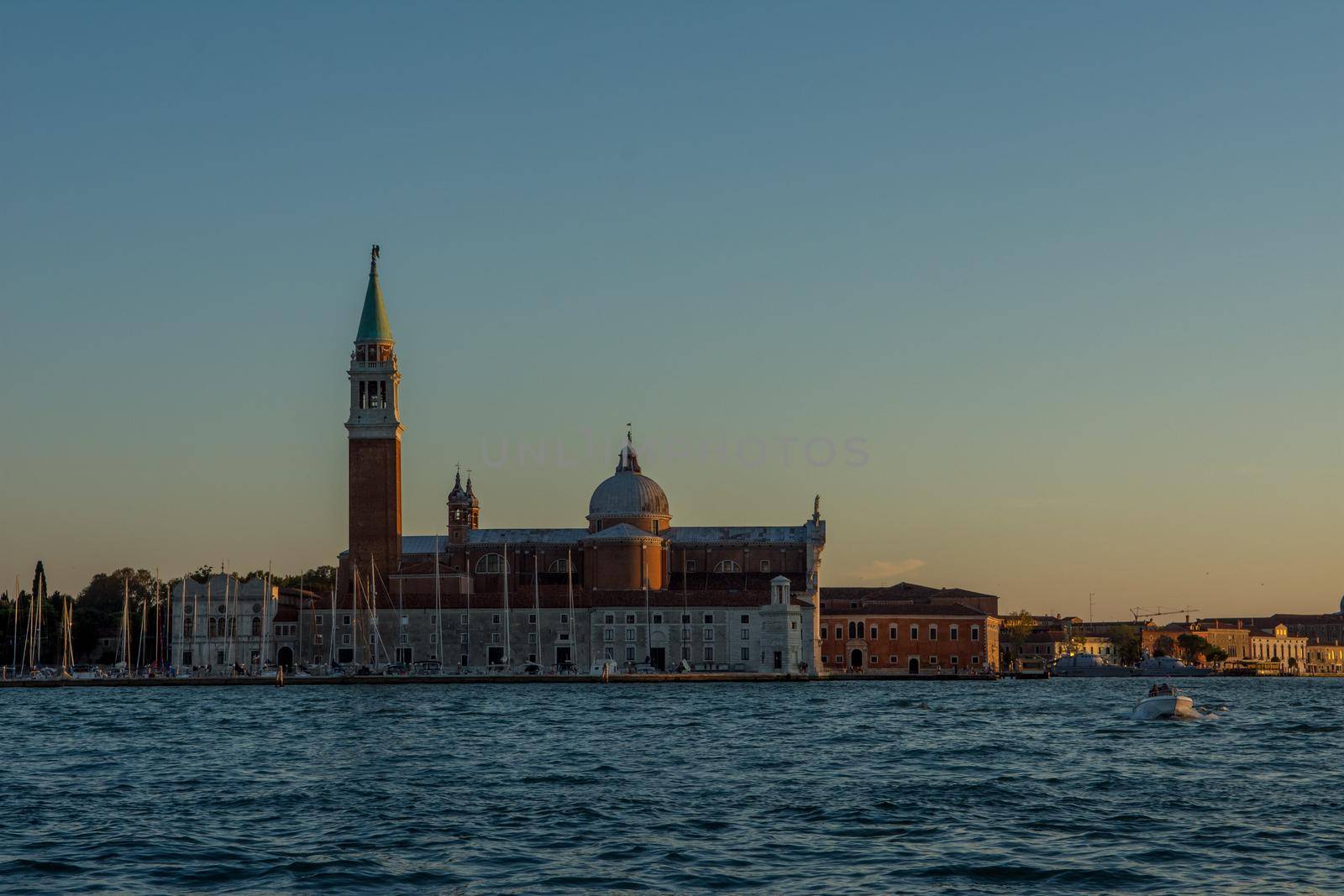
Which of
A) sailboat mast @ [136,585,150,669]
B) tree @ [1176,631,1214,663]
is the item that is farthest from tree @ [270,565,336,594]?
tree @ [1176,631,1214,663]

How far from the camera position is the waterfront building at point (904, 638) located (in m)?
95.0

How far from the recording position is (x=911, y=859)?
18.2 m

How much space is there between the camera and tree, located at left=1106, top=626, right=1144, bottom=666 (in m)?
129

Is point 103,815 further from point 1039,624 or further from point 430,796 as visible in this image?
point 1039,624

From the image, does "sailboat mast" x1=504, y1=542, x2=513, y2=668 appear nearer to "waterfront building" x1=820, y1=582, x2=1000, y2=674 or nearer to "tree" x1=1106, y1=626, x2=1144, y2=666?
"waterfront building" x1=820, y1=582, x2=1000, y2=674

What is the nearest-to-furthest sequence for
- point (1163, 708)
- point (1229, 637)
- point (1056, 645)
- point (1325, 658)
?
point (1163, 708) → point (1056, 645) → point (1229, 637) → point (1325, 658)

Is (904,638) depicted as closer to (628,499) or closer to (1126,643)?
(628,499)

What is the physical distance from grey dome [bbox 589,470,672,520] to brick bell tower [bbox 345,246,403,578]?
11.0 metres

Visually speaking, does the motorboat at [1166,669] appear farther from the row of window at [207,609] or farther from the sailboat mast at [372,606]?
the row of window at [207,609]

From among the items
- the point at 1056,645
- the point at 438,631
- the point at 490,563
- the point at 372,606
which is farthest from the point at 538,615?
the point at 1056,645

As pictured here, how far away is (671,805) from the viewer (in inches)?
898

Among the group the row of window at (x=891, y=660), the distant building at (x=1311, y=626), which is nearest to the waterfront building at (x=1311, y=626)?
the distant building at (x=1311, y=626)

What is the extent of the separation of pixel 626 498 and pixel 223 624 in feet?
72.9

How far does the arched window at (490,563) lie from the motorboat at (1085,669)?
40.7 meters
